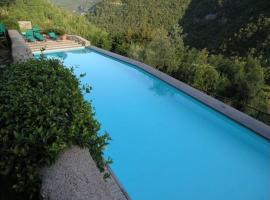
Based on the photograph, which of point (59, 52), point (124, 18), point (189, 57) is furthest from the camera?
point (124, 18)

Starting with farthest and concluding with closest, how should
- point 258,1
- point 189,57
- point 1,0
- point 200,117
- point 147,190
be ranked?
1. point 258,1
2. point 1,0
3. point 189,57
4. point 200,117
5. point 147,190

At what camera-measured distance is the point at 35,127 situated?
101 inches

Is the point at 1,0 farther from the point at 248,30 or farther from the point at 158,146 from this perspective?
the point at 248,30

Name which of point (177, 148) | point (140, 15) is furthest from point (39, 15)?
point (140, 15)

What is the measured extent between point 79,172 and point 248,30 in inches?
1506

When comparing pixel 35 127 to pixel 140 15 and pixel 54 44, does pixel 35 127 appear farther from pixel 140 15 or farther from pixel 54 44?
pixel 140 15

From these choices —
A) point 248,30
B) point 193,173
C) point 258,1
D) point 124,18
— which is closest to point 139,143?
point 193,173

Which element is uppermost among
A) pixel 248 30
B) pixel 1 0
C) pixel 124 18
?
pixel 1 0

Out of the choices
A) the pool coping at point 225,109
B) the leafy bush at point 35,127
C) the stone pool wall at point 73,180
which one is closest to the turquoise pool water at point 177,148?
the pool coping at point 225,109

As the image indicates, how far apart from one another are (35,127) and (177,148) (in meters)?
4.73

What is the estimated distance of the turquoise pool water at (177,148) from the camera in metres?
5.52

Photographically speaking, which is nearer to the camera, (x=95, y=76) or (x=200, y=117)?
(x=200, y=117)

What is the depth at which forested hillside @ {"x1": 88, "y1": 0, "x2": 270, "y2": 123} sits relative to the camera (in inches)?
371

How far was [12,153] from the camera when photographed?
2369 millimetres
